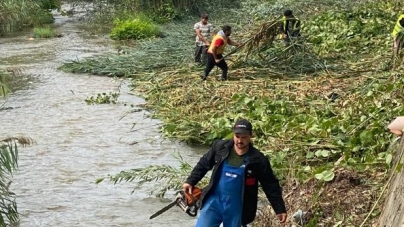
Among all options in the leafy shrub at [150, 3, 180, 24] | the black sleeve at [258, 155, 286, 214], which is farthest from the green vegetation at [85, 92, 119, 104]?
the leafy shrub at [150, 3, 180, 24]

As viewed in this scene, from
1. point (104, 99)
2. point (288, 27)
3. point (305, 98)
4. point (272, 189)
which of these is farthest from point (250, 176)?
point (288, 27)

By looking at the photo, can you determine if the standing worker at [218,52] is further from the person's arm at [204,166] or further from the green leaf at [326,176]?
the person's arm at [204,166]

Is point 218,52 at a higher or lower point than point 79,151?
higher

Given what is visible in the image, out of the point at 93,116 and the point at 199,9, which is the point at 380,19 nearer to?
the point at 93,116

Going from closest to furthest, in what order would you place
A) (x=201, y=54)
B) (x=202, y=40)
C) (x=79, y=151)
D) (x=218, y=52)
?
(x=79, y=151), (x=218, y=52), (x=202, y=40), (x=201, y=54)

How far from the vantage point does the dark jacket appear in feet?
20.3

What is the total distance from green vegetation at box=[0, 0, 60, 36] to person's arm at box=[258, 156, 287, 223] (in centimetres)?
1975

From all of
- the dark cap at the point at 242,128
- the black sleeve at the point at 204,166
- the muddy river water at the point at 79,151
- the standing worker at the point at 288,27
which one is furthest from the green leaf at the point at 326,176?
the standing worker at the point at 288,27

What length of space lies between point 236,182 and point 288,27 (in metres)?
9.28

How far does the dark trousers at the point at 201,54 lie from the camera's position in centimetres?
1622

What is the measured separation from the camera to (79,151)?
11703 millimetres

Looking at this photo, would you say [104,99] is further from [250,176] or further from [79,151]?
[250,176]

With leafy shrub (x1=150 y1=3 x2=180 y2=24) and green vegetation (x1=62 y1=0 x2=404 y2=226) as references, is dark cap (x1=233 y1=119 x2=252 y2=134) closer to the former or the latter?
green vegetation (x1=62 y1=0 x2=404 y2=226)

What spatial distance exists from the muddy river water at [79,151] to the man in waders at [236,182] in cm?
222
